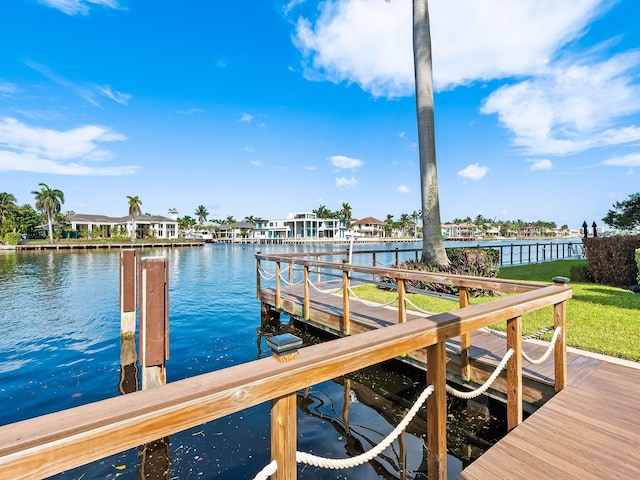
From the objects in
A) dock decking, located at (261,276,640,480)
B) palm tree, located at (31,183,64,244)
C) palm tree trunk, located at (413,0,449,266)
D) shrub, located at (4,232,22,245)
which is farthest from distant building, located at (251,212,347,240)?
dock decking, located at (261,276,640,480)

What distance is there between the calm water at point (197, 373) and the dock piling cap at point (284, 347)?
2.68m

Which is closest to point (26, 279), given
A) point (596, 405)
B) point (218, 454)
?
point (218, 454)

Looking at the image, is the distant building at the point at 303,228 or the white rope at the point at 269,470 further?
the distant building at the point at 303,228

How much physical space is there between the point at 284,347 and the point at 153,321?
11.2 ft

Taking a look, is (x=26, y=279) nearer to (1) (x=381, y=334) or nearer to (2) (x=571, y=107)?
(1) (x=381, y=334)

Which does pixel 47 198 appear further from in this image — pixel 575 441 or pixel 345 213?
pixel 575 441

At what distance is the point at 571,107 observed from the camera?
512 inches

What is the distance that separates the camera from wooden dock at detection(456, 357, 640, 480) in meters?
2.15

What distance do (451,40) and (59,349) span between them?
641 inches

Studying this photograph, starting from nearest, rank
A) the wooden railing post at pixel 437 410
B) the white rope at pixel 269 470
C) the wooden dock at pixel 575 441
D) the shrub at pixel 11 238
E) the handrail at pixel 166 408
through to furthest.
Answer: the handrail at pixel 166 408 → the white rope at pixel 269 470 → the wooden railing post at pixel 437 410 → the wooden dock at pixel 575 441 → the shrub at pixel 11 238

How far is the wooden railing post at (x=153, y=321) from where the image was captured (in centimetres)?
404

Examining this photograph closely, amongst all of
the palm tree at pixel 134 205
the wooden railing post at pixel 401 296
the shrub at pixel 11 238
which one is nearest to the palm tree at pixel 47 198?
the shrub at pixel 11 238

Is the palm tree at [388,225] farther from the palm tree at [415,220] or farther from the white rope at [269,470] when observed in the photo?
the white rope at [269,470]

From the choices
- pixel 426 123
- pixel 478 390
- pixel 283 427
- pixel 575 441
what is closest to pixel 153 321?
pixel 283 427
